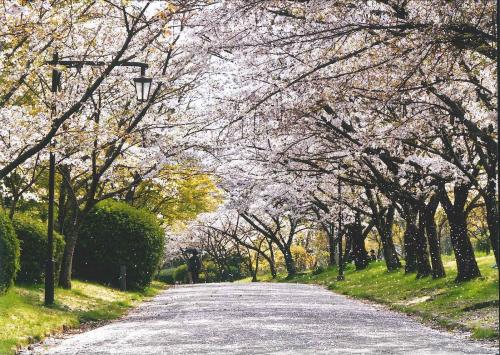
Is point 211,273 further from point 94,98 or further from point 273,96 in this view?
point 273,96

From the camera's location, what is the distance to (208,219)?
53.3m

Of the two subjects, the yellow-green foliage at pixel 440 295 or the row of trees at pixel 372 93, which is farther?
the yellow-green foliage at pixel 440 295

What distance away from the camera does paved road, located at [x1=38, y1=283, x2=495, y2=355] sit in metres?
9.12

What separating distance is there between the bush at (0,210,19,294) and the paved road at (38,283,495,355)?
9.42ft

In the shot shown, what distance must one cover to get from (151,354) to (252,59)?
5.92m

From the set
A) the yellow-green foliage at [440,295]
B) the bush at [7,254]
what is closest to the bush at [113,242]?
the bush at [7,254]

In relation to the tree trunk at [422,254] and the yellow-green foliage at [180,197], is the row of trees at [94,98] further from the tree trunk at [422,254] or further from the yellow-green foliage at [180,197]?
the tree trunk at [422,254]

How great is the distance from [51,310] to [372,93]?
8621mm

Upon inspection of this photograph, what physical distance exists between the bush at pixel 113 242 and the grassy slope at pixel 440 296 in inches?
299

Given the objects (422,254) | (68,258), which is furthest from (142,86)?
(422,254)

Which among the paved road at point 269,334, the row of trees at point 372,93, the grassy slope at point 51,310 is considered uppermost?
the row of trees at point 372,93

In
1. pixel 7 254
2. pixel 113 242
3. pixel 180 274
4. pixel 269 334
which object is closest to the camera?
pixel 269 334

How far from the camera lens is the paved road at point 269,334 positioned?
9.12 m

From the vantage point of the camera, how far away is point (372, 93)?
13.8 meters
